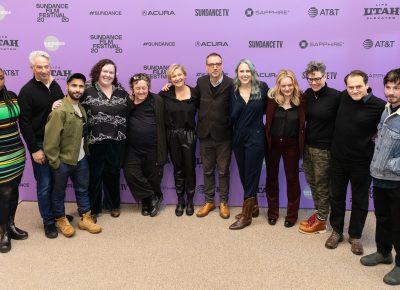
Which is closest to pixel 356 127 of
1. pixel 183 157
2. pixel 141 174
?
pixel 183 157

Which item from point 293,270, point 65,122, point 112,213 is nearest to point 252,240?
point 293,270

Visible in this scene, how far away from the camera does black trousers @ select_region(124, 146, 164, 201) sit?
366 cm

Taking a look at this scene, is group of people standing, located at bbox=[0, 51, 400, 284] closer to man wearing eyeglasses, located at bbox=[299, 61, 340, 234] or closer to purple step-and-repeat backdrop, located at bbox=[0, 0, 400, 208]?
man wearing eyeglasses, located at bbox=[299, 61, 340, 234]

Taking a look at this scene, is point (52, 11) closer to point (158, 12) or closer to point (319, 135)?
point (158, 12)

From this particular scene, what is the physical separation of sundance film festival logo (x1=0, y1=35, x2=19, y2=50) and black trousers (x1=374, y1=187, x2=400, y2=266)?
11.9 feet

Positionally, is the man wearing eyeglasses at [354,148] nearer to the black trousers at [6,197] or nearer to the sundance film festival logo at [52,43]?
the black trousers at [6,197]

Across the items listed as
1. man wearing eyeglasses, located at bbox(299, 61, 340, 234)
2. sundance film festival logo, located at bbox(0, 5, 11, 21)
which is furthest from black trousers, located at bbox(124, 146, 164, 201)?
sundance film festival logo, located at bbox(0, 5, 11, 21)

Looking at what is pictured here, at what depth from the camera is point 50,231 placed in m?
3.32

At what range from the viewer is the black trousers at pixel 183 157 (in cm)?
360

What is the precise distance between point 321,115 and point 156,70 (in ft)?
5.67

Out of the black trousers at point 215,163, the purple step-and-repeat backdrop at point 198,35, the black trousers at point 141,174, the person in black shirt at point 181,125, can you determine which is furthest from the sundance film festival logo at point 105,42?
the black trousers at point 215,163

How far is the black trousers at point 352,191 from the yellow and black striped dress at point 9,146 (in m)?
2.51

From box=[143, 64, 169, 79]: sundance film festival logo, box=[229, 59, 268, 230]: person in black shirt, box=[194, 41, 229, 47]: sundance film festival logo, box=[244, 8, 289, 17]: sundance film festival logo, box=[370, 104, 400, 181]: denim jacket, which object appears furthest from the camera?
box=[143, 64, 169, 79]: sundance film festival logo

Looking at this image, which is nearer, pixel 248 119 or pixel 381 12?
pixel 248 119
